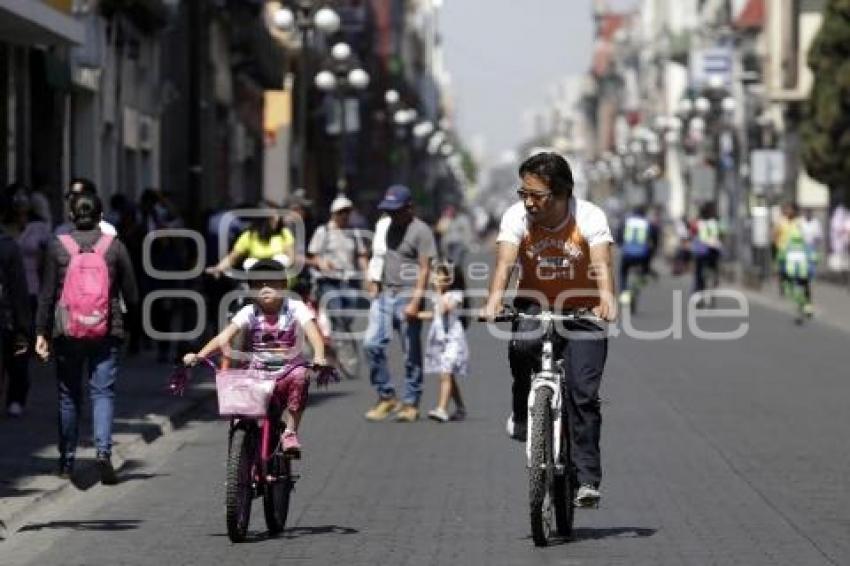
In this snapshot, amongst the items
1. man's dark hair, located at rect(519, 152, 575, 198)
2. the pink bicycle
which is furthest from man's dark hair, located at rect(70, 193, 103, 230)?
man's dark hair, located at rect(519, 152, 575, 198)

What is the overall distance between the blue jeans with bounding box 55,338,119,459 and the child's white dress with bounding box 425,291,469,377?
524cm

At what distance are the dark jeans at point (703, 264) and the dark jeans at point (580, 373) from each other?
30.9 m

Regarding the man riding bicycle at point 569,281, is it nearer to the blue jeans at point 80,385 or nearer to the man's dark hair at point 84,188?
the blue jeans at point 80,385

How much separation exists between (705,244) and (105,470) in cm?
2828

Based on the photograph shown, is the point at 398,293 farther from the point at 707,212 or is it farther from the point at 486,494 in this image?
the point at 707,212

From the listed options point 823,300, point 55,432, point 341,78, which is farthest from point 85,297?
point 341,78

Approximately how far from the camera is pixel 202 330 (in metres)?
29.0

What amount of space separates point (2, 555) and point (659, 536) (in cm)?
302

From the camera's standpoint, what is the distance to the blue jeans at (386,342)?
2031 cm

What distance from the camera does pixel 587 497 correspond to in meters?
12.4

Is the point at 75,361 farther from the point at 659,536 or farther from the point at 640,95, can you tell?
the point at 640,95

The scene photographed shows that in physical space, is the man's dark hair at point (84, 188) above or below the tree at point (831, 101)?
below

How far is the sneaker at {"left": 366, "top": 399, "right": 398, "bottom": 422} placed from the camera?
20.3m

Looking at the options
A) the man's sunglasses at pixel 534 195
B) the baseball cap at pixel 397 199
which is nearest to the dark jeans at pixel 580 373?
the man's sunglasses at pixel 534 195
